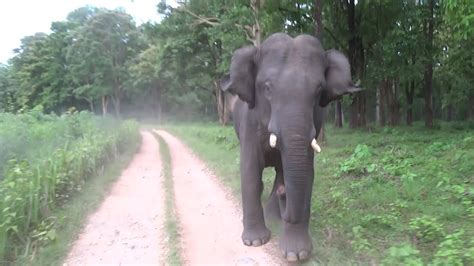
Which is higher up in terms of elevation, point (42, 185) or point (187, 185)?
point (42, 185)

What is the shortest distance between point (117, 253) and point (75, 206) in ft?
7.45

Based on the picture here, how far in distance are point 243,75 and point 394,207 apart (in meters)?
3.22

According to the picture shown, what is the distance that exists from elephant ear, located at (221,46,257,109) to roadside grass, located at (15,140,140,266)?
3009 mm

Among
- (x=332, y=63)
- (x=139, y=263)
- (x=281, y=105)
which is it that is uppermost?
(x=332, y=63)

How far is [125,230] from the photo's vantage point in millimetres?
7191

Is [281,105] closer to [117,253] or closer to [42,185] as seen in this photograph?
[117,253]

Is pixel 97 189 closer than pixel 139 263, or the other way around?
pixel 139 263

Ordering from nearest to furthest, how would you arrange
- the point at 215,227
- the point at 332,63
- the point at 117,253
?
the point at 332,63 → the point at 117,253 → the point at 215,227

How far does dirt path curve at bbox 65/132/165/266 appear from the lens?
598 centimetres

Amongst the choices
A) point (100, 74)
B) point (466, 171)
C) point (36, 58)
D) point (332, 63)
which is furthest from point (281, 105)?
point (36, 58)

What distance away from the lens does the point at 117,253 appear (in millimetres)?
6141

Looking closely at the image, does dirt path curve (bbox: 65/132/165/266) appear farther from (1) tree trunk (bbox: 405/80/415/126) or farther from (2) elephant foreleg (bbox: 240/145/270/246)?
(1) tree trunk (bbox: 405/80/415/126)

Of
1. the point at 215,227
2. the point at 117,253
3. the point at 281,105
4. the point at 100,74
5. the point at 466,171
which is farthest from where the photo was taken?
the point at 100,74

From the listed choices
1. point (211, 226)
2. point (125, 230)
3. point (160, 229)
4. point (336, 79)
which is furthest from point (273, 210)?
point (336, 79)
